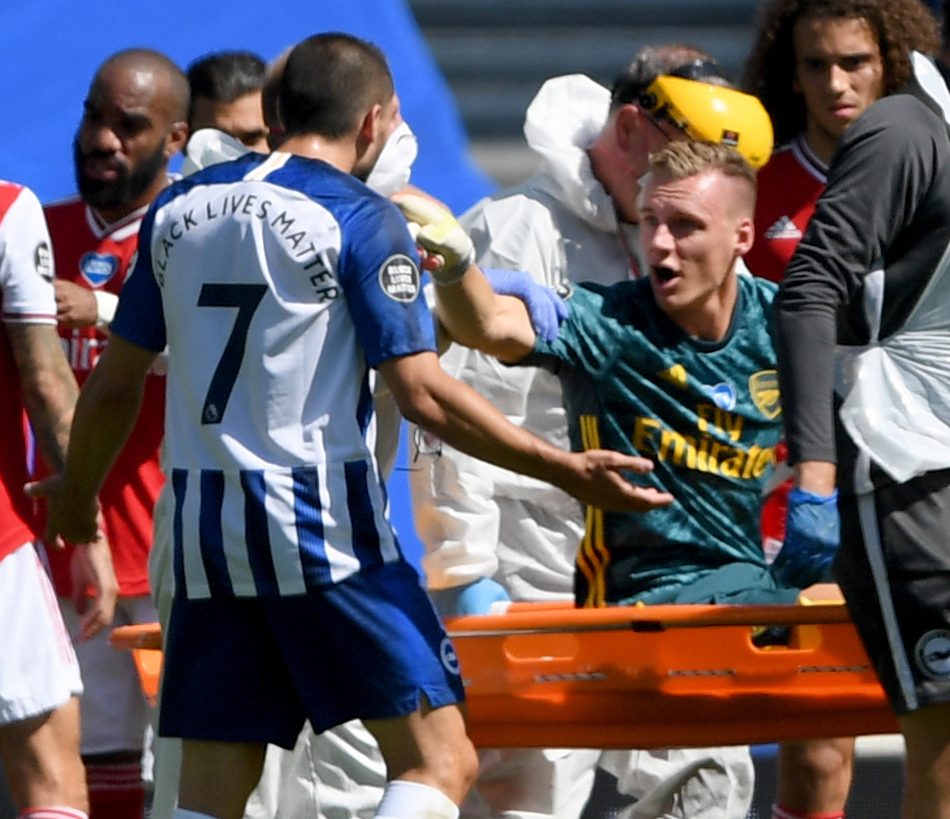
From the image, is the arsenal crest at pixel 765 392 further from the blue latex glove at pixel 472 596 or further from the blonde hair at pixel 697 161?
the blue latex glove at pixel 472 596

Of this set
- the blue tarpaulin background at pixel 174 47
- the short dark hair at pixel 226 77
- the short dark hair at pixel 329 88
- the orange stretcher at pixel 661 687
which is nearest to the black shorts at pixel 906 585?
the orange stretcher at pixel 661 687

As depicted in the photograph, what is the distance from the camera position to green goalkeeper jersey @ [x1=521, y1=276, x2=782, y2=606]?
13.7 ft

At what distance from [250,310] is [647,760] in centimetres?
218

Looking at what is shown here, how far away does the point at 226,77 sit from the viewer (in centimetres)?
565

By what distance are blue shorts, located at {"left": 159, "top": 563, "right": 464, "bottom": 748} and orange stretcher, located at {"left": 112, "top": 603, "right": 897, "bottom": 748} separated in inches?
21.0

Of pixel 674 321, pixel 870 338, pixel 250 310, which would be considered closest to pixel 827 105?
pixel 674 321

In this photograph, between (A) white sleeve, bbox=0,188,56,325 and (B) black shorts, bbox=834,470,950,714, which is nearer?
(B) black shorts, bbox=834,470,950,714

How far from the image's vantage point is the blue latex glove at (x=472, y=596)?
191 inches

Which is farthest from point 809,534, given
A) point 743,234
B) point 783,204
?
point 783,204

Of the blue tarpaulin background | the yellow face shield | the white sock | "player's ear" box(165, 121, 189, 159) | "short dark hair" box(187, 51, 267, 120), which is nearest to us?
the white sock

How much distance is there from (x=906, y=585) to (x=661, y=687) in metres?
0.72

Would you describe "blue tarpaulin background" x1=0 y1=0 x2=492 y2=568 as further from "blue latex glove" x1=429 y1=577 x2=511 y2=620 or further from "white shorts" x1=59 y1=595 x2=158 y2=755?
"blue latex glove" x1=429 y1=577 x2=511 y2=620

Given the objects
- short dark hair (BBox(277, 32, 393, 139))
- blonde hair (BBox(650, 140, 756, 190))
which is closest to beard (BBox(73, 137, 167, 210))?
blonde hair (BBox(650, 140, 756, 190))

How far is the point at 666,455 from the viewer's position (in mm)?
4207
